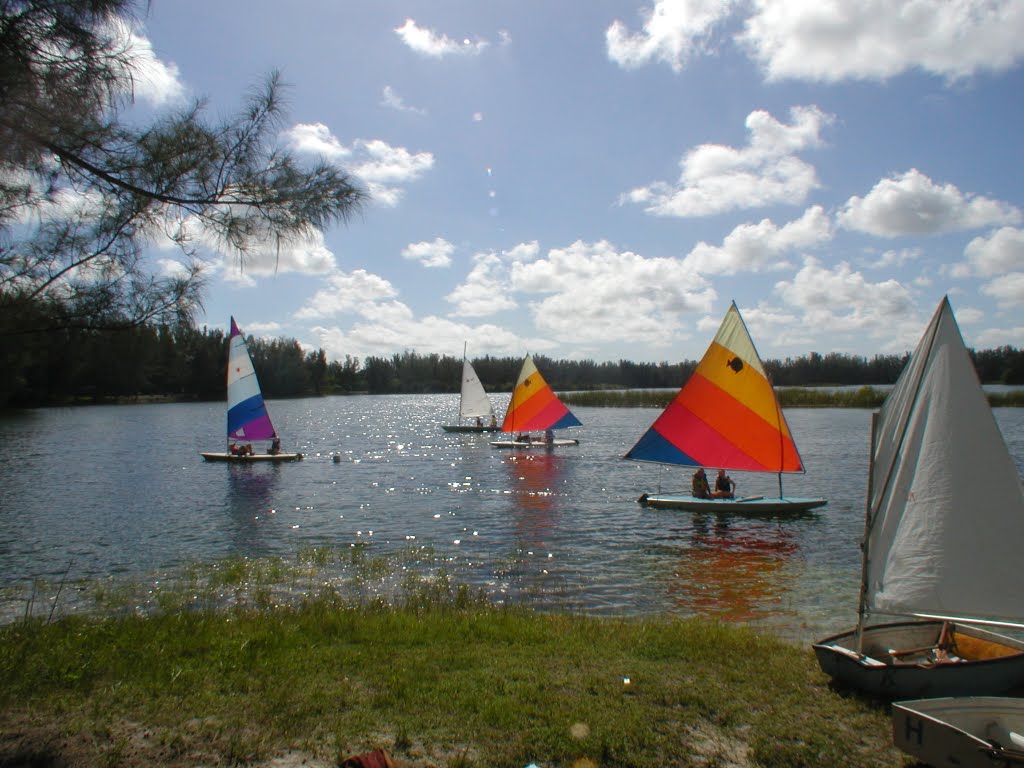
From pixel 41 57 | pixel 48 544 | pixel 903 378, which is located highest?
pixel 41 57

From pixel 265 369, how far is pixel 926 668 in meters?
160

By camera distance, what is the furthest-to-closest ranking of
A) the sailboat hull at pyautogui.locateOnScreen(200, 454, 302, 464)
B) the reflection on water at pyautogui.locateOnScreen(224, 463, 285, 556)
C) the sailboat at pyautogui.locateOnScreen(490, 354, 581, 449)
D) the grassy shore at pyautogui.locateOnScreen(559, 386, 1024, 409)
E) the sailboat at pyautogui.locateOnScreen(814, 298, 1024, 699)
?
1. the grassy shore at pyautogui.locateOnScreen(559, 386, 1024, 409)
2. the sailboat at pyautogui.locateOnScreen(490, 354, 581, 449)
3. the sailboat hull at pyautogui.locateOnScreen(200, 454, 302, 464)
4. the reflection on water at pyautogui.locateOnScreen(224, 463, 285, 556)
5. the sailboat at pyautogui.locateOnScreen(814, 298, 1024, 699)

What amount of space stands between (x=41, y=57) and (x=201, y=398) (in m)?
145

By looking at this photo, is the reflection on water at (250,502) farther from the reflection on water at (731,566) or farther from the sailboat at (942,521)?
the sailboat at (942,521)

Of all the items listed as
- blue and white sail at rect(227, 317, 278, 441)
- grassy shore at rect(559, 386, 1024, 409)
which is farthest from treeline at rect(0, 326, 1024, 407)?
grassy shore at rect(559, 386, 1024, 409)

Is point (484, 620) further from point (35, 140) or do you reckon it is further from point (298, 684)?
point (35, 140)

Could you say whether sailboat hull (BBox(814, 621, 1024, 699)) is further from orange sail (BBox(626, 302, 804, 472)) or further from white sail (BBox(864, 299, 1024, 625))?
orange sail (BBox(626, 302, 804, 472))

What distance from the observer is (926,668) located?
716 centimetres

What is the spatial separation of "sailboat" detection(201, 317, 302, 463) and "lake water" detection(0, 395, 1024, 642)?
109cm

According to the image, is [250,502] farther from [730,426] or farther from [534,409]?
[534,409]

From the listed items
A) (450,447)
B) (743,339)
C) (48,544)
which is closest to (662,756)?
(743,339)

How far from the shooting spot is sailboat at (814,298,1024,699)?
7633 mm

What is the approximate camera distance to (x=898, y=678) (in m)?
7.17

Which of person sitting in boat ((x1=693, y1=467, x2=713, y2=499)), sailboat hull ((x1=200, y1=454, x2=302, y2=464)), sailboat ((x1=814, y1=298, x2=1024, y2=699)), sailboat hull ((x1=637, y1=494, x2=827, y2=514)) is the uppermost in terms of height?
sailboat ((x1=814, y1=298, x2=1024, y2=699))
